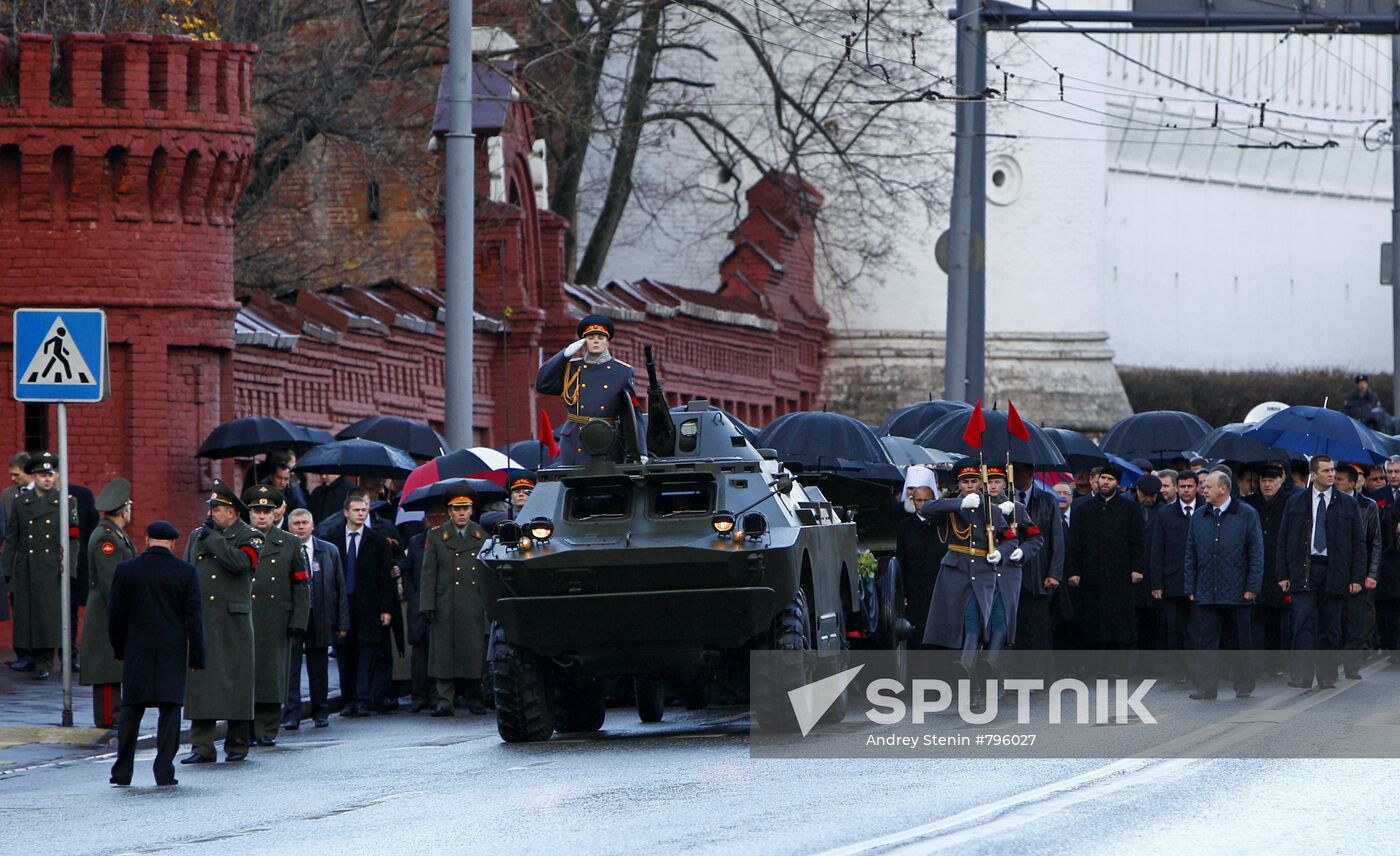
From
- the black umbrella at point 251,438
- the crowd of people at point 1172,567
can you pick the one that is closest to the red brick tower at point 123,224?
the black umbrella at point 251,438

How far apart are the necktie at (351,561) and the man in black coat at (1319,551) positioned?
6972 mm

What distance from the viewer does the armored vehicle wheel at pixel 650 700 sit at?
19.1 m

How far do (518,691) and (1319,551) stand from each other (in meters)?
7.08

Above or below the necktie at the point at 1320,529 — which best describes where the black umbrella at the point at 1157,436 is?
above

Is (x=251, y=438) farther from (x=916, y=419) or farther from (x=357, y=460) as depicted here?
(x=916, y=419)

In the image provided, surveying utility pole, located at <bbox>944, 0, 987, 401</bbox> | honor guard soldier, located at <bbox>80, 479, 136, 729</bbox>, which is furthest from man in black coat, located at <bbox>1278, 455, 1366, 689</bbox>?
utility pole, located at <bbox>944, 0, 987, 401</bbox>

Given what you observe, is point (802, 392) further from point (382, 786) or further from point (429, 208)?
point (382, 786)

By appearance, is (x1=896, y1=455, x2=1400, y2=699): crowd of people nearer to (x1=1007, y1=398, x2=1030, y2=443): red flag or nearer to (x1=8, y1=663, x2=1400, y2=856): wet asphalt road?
(x1=1007, y1=398, x2=1030, y2=443): red flag

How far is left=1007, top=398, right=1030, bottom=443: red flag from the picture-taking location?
2134cm

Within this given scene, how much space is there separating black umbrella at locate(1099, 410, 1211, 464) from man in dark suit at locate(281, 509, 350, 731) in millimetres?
9902

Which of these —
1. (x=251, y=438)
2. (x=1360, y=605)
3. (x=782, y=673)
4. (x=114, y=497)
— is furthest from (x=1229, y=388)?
(x=782, y=673)

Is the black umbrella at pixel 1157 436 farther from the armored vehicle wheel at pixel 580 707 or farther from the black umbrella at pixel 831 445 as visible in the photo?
the armored vehicle wheel at pixel 580 707

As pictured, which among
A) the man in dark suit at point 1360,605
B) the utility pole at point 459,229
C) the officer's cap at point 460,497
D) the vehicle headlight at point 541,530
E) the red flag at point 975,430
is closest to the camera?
the vehicle headlight at point 541,530

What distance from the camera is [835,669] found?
18156mm
